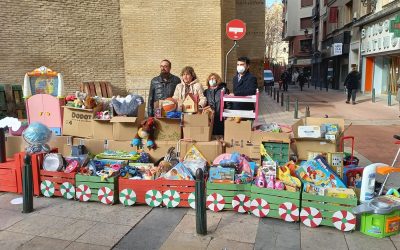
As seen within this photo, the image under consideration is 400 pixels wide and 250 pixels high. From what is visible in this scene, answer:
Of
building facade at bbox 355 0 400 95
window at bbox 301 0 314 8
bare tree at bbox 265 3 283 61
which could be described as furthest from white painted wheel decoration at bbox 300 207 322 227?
bare tree at bbox 265 3 283 61

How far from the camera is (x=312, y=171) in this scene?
186 inches

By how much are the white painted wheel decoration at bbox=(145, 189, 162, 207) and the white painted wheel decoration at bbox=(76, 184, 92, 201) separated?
2.89 ft

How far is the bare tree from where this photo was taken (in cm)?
6694

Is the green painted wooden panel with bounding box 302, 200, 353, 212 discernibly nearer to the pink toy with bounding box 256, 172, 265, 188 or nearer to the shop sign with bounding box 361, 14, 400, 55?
the pink toy with bounding box 256, 172, 265, 188

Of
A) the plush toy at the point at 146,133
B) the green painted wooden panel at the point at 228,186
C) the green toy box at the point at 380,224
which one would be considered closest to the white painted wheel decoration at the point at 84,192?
the plush toy at the point at 146,133

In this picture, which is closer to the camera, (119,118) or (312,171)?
(312,171)

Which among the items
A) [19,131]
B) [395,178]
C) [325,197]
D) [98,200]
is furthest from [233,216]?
[19,131]

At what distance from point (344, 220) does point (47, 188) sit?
417 centimetres

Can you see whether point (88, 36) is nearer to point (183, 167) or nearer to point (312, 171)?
point (183, 167)

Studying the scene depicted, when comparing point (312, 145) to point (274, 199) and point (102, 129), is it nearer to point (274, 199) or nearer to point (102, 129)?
point (274, 199)

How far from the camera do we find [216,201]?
464cm

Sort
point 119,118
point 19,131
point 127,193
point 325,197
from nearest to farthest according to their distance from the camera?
1. point 325,197
2. point 127,193
3. point 119,118
4. point 19,131

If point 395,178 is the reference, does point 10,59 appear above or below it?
above

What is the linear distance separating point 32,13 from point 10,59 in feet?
6.71
